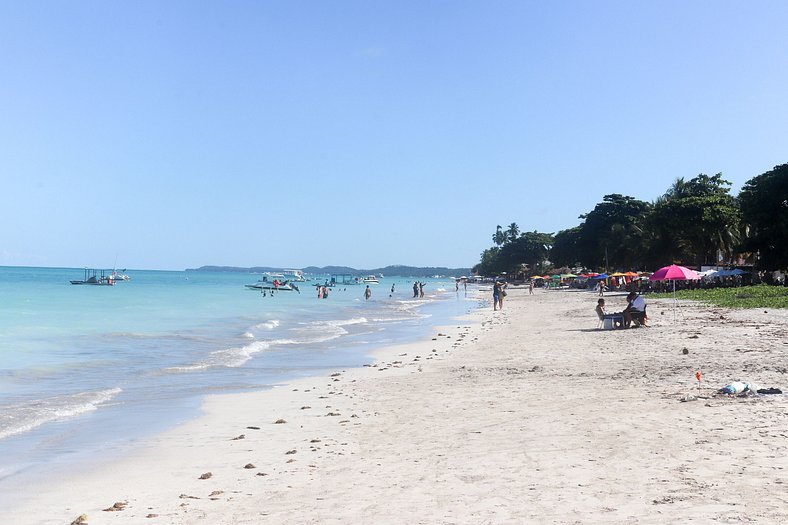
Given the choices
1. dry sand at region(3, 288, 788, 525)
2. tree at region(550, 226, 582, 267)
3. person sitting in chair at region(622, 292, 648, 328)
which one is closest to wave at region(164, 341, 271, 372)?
dry sand at region(3, 288, 788, 525)

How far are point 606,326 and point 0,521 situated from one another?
67.2 feet

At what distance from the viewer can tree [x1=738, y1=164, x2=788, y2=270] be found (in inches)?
1829

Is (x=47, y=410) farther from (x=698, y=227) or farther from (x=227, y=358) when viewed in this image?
(x=698, y=227)

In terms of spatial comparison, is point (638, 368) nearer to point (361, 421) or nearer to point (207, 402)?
point (361, 421)

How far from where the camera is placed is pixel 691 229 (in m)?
60.5

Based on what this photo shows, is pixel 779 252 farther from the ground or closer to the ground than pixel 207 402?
farther from the ground

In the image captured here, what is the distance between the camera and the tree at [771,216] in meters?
46.5

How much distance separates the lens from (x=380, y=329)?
3269 cm

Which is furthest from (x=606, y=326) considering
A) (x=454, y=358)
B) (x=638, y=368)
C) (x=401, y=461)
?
(x=401, y=461)

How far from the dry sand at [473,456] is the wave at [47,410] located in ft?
7.20

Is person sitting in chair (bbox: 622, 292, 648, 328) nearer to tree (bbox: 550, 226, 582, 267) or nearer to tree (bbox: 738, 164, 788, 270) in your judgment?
tree (bbox: 738, 164, 788, 270)

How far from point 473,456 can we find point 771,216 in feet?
155

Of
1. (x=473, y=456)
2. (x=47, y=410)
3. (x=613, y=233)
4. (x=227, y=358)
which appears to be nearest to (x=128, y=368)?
(x=227, y=358)

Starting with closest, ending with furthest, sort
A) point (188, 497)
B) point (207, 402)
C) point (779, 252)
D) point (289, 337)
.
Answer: point (188, 497)
point (207, 402)
point (289, 337)
point (779, 252)
